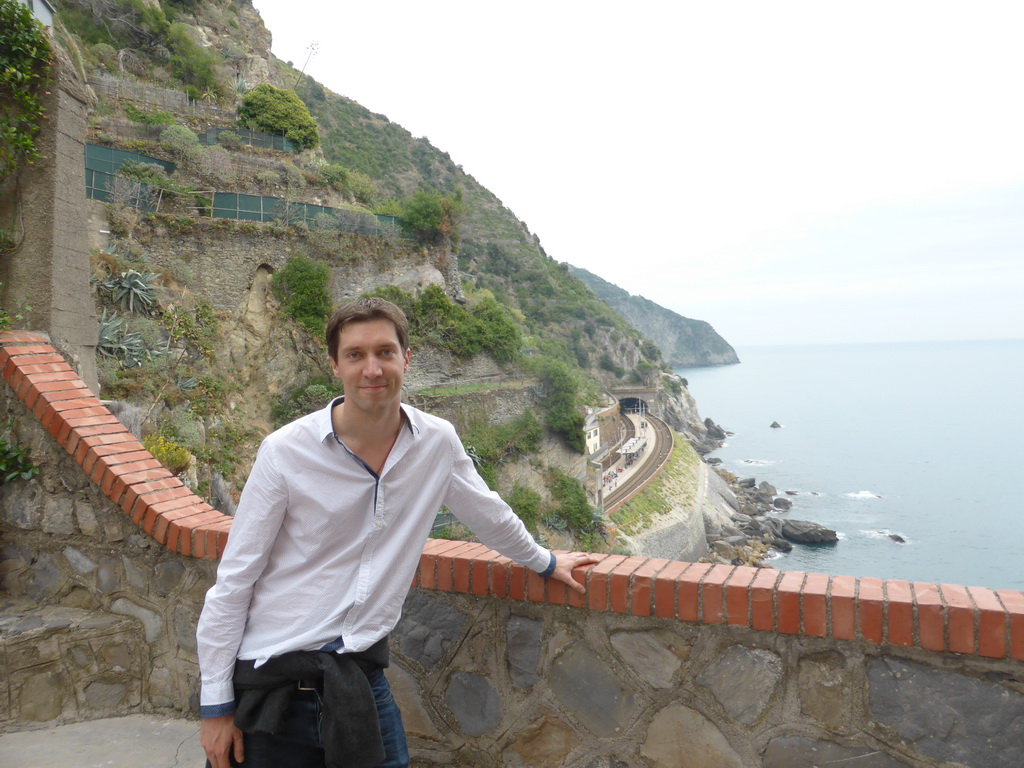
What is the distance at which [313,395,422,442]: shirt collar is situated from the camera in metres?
1.54

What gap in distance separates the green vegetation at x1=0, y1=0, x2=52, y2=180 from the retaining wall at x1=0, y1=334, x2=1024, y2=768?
994 millimetres

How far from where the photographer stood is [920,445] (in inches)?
2530

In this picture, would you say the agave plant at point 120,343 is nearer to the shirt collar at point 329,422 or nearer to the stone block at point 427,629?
the stone block at point 427,629

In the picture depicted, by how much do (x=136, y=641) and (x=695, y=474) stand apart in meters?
38.9

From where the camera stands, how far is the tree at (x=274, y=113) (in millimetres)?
22688

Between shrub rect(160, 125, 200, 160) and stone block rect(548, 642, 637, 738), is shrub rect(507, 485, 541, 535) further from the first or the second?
stone block rect(548, 642, 637, 738)

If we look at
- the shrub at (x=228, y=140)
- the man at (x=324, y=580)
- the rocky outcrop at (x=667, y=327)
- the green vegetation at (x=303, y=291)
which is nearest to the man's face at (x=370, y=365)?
the man at (x=324, y=580)

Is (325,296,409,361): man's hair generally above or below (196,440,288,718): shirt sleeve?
above

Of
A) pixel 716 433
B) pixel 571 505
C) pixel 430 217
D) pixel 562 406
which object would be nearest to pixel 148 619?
pixel 430 217

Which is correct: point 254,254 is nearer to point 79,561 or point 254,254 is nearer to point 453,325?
point 453,325

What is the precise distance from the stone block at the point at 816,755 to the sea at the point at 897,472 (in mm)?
32062

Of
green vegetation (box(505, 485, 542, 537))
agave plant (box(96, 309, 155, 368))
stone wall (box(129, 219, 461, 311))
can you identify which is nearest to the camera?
agave plant (box(96, 309, 155, 368))

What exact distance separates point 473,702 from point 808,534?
121 feet

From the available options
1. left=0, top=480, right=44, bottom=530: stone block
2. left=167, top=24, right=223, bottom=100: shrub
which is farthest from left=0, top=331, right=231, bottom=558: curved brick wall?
left=167, top=24, right=223, bottom=100: shrub
